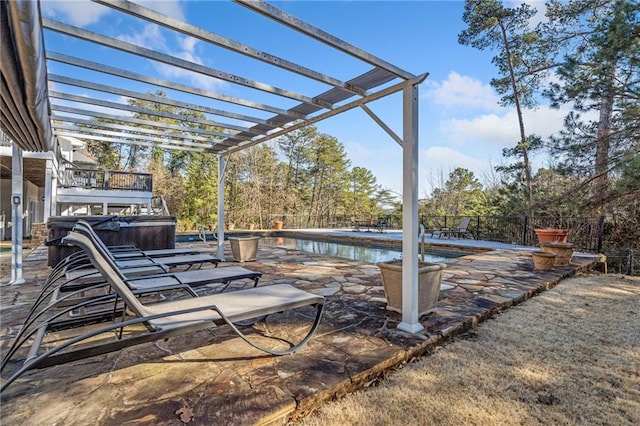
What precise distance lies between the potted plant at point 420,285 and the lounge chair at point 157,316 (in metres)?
1.01

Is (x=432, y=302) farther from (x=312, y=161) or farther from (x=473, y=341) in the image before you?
(x=312, y=161)

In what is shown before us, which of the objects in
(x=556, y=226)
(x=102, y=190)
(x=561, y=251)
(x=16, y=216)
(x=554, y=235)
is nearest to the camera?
(x=16, y=216)

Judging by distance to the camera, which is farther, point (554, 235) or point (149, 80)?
point (554, 235)

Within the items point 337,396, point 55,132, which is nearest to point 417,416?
point 337,396

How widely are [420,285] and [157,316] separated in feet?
7.55

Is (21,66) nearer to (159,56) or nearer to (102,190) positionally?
(159,56)

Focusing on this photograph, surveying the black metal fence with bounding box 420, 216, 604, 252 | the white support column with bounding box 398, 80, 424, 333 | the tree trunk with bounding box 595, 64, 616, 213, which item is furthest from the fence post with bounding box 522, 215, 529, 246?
the white support column with bounding box 398, 80, 424, 333

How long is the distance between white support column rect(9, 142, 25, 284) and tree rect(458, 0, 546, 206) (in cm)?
1247

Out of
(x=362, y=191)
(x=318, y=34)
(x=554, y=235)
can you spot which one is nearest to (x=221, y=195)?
(x=318, y=34)

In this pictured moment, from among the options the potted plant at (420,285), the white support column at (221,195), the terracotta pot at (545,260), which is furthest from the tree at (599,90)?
the white support column at (221,195)

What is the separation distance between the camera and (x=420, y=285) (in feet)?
10.1

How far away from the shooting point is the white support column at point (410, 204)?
2.80 meters

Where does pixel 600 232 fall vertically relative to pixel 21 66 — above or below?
below

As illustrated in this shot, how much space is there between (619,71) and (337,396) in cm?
942
